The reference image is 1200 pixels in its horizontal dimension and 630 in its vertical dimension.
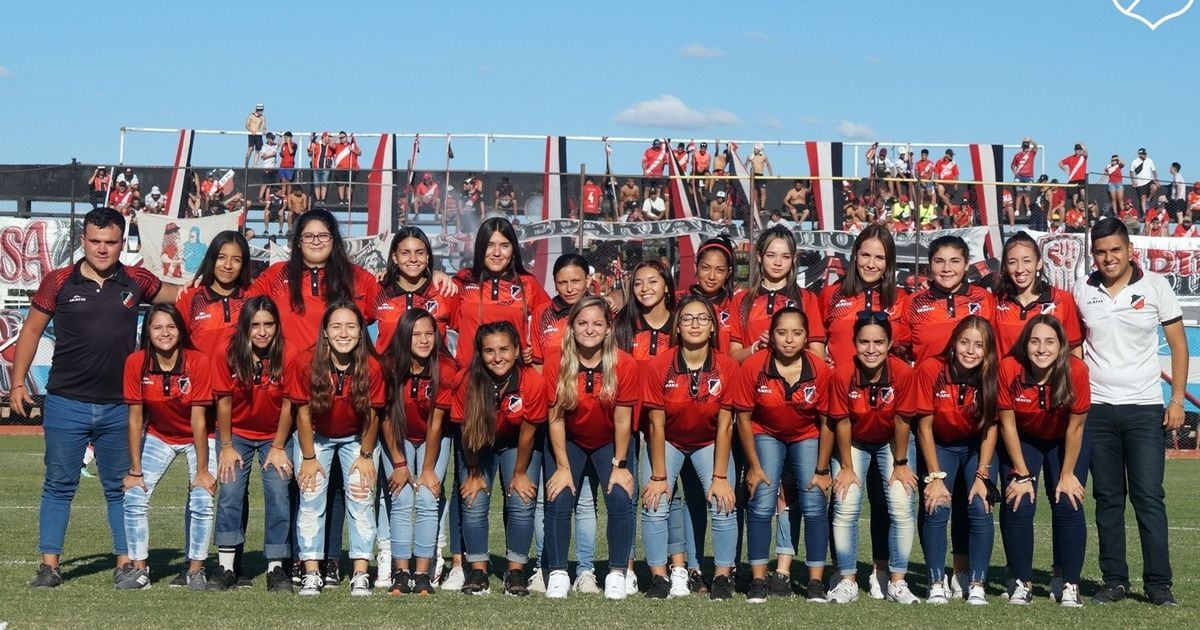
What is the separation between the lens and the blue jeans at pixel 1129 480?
6.73 m

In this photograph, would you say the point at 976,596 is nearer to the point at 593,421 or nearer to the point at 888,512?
the point at 888,512

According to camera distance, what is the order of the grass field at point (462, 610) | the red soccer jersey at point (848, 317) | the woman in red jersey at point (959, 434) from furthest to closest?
the red soccer jersey at point (848, 317), the woman in red jersey at point (959, 434), the grass field at point (462, 610)

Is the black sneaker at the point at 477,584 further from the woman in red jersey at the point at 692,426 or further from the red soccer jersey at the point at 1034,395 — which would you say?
the red soccer jersey at the point at 1034,395

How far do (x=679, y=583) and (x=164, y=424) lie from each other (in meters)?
2.71

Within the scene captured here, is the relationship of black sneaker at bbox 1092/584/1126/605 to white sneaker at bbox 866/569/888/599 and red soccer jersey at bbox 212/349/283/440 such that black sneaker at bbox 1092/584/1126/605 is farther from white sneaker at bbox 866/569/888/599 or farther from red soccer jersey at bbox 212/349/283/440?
red soccer jersey at bbox 212/349/283/440

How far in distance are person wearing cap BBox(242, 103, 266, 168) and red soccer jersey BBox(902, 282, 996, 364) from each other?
19.4 m

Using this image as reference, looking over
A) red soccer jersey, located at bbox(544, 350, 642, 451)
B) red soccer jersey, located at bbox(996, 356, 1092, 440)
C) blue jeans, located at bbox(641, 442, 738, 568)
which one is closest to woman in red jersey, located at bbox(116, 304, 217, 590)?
red soccer jersey, located at bbox(544, 350, 642, 451)

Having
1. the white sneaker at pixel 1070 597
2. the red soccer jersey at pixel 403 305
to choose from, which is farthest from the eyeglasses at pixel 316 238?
the white sneaker at pixel 1070 597

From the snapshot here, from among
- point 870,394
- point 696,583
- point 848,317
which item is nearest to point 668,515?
point 696,583

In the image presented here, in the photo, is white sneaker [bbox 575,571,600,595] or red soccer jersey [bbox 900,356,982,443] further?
white sneaker [bbox 575,571,600,595]

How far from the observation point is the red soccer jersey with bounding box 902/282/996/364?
7.00m

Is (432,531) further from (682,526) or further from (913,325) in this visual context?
(913,325)

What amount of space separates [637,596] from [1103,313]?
2705mm

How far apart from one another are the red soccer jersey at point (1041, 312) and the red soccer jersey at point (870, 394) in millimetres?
622
